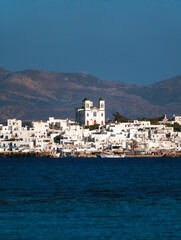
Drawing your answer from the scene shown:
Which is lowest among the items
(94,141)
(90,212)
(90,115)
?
(90,212)

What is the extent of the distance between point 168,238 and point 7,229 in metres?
7.14

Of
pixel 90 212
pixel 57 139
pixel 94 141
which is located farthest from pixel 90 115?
pixel 90 212

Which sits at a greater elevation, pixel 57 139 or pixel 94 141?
pixel 57 139

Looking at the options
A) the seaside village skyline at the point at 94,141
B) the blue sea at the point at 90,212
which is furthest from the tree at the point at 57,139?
the blue sea at the point at 90,212

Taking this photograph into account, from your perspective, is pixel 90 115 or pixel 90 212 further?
pixel 90 115

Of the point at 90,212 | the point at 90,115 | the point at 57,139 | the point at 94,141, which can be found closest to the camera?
the point at 90,212

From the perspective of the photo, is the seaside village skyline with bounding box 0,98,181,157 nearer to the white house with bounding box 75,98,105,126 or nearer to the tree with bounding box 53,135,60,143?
the tree with bounding box 53,135,60,143

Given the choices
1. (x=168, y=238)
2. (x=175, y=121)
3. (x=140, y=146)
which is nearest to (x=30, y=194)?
(x=168, y=238)

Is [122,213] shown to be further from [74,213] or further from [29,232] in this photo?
[29,232]

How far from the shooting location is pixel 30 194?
42469mm

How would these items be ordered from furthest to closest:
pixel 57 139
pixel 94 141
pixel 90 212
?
pixel 57 139 < pixel 94 141 < pixel 90 212

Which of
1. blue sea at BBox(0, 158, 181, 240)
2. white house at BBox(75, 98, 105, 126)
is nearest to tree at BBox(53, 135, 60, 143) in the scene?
white house at BBox(75, 98, 105, 126)

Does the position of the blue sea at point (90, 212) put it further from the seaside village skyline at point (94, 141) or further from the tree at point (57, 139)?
the tree at point (57, 139)

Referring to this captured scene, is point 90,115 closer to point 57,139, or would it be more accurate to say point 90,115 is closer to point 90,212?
point 57,139
